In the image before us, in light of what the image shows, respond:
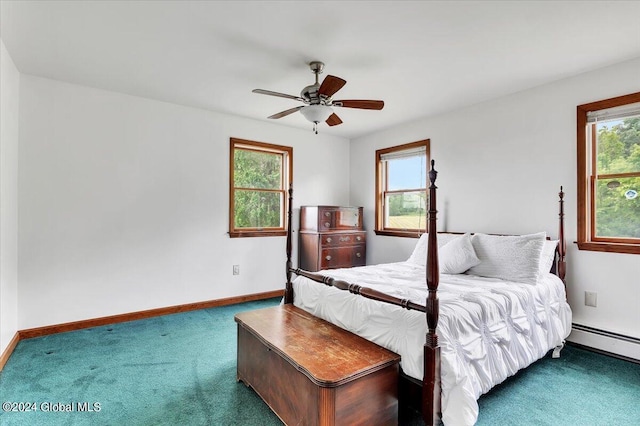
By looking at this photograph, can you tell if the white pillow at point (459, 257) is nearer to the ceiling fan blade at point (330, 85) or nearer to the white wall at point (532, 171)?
the white wall at point (532, 171)

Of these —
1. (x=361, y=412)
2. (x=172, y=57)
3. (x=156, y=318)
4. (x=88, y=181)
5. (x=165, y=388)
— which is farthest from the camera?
(x=156, y=318)

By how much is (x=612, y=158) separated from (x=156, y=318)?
4776 millimetres

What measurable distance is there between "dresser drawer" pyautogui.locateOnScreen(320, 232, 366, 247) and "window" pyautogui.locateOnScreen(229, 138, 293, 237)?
2.15 feet

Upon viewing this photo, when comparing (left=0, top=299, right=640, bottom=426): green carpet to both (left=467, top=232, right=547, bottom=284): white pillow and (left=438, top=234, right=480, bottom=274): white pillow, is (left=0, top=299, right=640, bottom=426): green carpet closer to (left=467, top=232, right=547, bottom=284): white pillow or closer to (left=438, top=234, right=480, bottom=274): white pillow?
(left=467, top=232, right=547, bottom=284): white pillow

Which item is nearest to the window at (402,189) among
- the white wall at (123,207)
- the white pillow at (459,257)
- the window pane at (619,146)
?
the white pillow at (459,257)

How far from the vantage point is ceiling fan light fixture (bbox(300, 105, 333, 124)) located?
111 inches

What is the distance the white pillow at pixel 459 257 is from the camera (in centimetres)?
303

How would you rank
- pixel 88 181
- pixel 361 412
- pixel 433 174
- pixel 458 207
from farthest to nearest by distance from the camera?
pixel 458 207 → pixel 88 181 → pixel 433 174 → pixel 361 412

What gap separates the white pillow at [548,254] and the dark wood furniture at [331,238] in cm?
244

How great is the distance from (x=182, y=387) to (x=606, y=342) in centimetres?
342

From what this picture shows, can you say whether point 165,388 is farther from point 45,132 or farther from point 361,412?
point 45,132

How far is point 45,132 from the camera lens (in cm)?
323

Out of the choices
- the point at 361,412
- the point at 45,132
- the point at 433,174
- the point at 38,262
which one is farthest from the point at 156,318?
the point at 433,174

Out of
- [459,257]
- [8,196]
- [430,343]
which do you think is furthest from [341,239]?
[8,196]
